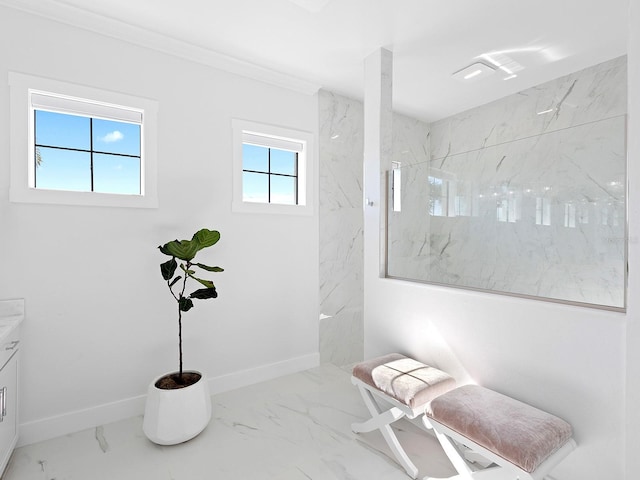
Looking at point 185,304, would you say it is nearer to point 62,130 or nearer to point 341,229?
point 62,130

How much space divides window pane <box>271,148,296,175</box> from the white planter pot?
6.18 feet

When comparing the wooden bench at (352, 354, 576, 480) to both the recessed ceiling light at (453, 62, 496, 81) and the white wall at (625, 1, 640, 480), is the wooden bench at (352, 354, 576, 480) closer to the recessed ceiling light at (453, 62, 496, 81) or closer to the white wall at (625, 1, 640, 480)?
the white wall at (625, 1, 640, 480)

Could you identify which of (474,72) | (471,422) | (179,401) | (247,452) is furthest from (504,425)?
(474,72)

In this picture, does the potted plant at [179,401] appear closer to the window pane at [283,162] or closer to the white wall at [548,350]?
the window pane at [283,162]

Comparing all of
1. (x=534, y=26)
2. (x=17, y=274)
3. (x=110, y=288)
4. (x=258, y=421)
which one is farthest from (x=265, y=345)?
(x=534, y=26)

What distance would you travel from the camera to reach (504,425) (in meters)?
1.30

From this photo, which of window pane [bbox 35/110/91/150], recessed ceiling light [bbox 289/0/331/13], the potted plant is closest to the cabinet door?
the potted plant

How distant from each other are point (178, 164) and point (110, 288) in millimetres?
976

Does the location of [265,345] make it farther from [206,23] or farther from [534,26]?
[534,26]

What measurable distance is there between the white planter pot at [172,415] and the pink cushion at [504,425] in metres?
1.36

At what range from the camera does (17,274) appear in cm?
192

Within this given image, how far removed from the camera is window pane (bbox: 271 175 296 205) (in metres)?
2.95

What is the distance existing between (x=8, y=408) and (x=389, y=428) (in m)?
2.02

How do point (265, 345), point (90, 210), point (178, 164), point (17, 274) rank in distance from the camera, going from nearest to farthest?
point (17, 274) → point (90, 210) → point (178, 164) → point (265, 345)
